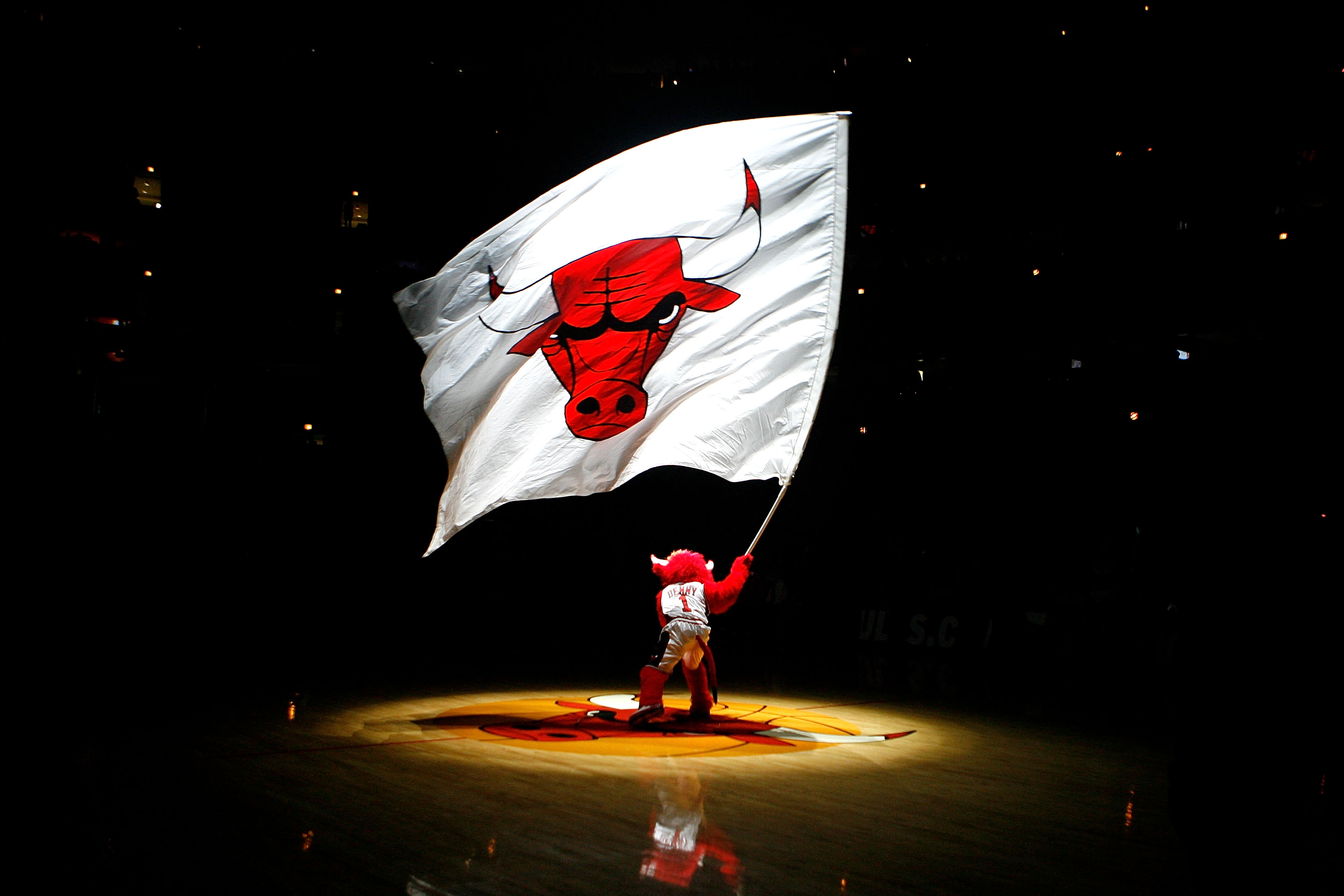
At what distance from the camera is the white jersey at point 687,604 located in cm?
755

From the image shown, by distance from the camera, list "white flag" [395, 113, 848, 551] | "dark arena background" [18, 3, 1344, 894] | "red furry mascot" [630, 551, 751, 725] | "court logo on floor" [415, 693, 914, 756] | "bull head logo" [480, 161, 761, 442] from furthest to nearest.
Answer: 1. "dark arena background" [18, 3, 1344, 894]
2. "red furry mascot" [630, 551, 751, 725]
3. "court logo on floor" [415, 693, 914, 756]
4. "bull head logo" [480, 161, 761, 442]
5. "white flag" [395, 113, 848, 551]

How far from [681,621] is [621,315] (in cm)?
249

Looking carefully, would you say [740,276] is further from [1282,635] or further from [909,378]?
[909,378]

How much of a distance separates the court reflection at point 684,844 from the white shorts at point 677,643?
205 centimetres

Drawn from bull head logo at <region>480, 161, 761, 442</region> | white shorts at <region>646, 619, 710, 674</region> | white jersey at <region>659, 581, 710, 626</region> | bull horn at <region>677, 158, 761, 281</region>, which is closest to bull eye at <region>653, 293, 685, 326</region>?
bull head logo at <region>480, 161, 761, 442</region>

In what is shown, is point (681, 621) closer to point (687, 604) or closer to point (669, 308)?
point (687, 604)

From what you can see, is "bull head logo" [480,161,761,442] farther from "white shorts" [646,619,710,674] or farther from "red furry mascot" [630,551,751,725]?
"white shorts" [646,619,710,674]

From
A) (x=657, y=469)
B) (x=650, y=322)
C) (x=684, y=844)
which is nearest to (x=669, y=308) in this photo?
(x=650, y=322)

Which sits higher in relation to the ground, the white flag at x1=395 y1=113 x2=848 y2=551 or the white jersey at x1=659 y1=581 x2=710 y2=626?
the white flag at x1=395 y1=113 x2=848 y2=551

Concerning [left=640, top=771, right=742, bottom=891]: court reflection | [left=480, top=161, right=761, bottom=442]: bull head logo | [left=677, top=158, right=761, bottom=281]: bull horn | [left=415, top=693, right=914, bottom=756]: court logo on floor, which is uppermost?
[left=677, top=158, right=761, bottom=281]: bull horn

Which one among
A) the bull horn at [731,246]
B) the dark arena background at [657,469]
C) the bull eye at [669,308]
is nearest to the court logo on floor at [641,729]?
the dark arena background at [657,469]

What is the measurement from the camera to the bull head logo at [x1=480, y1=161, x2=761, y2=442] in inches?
241

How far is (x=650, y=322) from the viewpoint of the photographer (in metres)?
6.27

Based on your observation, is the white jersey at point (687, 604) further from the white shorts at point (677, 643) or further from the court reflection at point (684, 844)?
the court reflection at point (684, 844)
